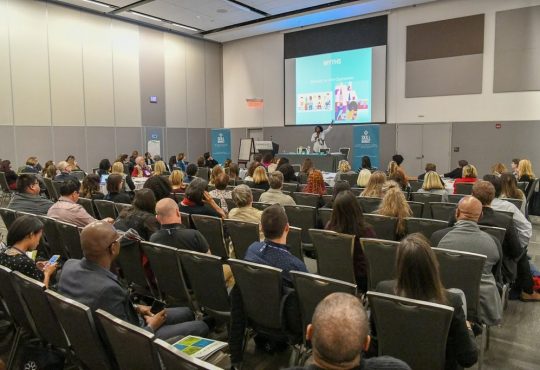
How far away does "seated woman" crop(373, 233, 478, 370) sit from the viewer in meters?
2.06

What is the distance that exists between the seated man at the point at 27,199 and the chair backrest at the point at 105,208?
2.02 ft

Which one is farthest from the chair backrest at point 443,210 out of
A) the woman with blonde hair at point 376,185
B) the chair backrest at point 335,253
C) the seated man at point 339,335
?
the seated man at point 339,335

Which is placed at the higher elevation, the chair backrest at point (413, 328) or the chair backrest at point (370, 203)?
the chair backrest at point (370, 203)

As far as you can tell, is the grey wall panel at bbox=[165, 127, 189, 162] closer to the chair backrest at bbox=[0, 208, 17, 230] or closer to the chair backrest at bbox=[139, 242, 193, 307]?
the chair backrest at bbox=[0, 208, 17, 230]

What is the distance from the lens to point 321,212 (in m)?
4.92

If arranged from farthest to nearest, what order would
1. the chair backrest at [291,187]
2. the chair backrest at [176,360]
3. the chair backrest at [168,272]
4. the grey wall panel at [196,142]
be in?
1. the grey wall panel at [196,142]
2. the chair backrest at [291,187]
3. the chair backrest at [168,272]
4. the chair backrest at [176,360]

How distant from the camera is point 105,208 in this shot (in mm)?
5453

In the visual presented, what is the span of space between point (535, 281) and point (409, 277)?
3.10 metres

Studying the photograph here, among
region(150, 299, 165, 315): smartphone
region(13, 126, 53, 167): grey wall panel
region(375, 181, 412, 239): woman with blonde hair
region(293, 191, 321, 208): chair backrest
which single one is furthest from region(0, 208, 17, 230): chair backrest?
region(13, 126, 53, 167): grey wall panel

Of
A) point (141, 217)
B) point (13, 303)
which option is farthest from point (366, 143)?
point (13, 303)

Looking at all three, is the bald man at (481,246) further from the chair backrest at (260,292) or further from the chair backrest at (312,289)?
the chair backrest at (260,292)

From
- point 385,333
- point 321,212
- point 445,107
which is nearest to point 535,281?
point 321,212

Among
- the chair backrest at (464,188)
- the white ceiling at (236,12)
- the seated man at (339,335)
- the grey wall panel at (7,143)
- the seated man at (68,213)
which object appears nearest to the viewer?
the seated man at (339,335)

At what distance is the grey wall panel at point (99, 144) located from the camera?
47.3ft
